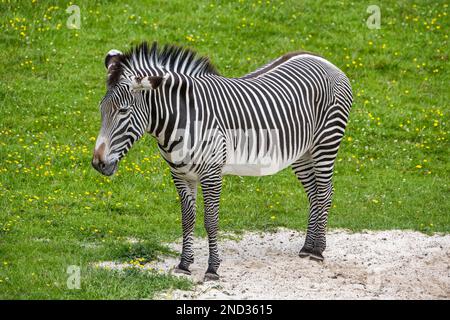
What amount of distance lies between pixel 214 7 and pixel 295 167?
9665mm

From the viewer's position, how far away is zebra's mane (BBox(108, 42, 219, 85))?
416 inches

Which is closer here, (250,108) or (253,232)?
(250,108)

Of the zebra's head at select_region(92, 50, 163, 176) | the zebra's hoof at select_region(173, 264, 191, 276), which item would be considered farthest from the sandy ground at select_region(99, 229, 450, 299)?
the zebra's head at select_region(92, 50, 163, 176)

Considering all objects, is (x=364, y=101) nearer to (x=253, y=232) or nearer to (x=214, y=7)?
(x=214, y=7)

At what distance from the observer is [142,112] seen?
10.5 meters

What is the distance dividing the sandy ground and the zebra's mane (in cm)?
260

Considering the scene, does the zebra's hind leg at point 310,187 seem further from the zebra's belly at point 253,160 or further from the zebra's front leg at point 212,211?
the zebra's front leg at point 212,211

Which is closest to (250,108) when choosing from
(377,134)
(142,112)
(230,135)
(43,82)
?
(230,135)

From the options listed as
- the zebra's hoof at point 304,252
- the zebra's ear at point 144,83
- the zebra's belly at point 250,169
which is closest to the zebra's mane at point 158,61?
the zebra's ear at point 144,83

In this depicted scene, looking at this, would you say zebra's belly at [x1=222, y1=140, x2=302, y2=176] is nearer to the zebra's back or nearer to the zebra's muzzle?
the zebra's back

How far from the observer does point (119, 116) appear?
10.3m

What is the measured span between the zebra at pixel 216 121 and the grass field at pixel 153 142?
134 centimetres

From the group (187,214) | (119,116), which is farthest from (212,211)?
(119,116)
